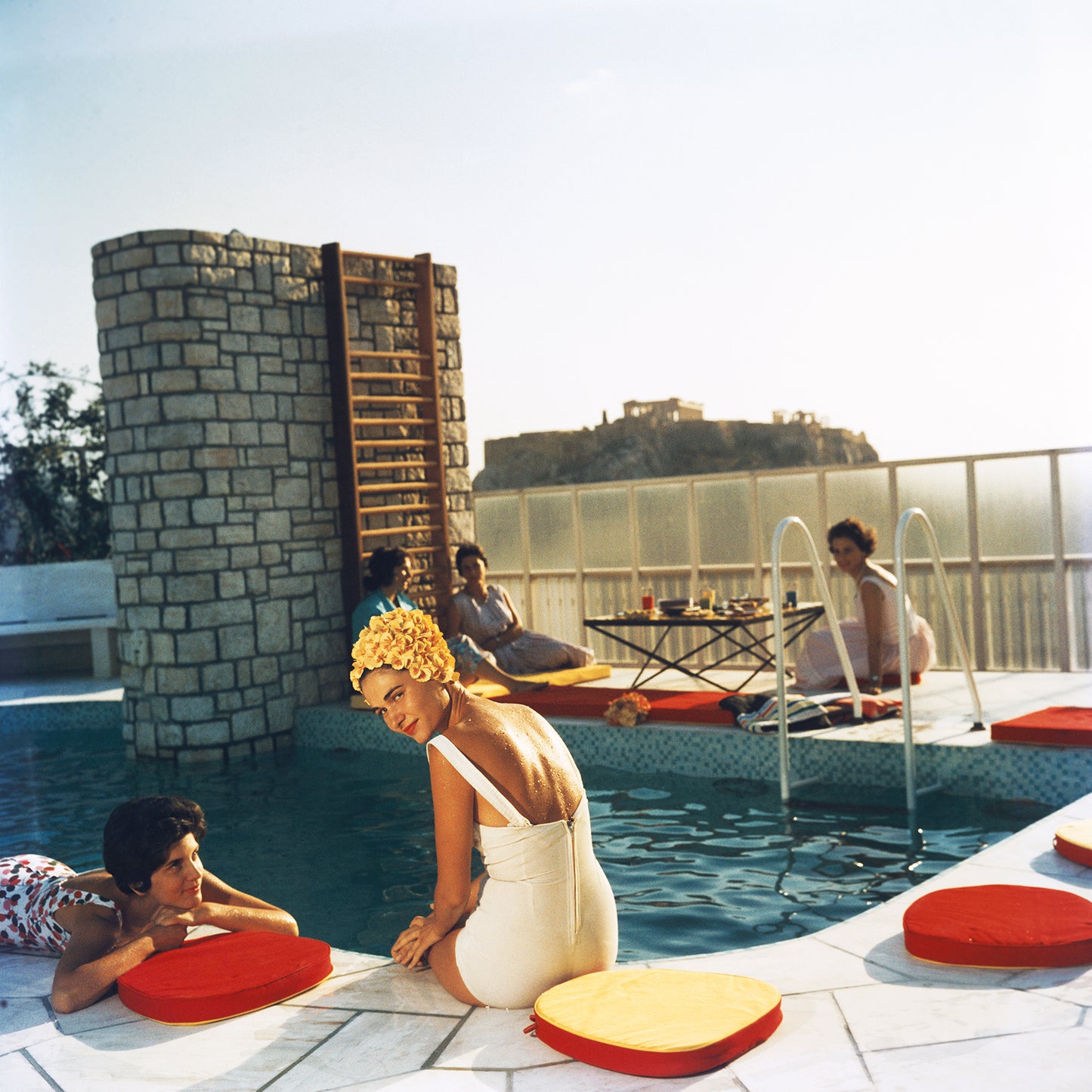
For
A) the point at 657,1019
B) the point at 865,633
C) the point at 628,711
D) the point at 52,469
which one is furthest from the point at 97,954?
the point at 52,469

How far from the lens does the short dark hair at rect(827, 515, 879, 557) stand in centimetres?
646

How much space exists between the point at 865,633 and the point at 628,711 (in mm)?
1544

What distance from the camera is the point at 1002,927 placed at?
107 inches

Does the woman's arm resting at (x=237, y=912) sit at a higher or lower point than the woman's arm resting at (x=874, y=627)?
lower

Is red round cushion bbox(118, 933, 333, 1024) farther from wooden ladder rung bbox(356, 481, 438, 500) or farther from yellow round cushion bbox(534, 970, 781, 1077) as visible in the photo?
wooden ladder rung bbox(356, 481, 438, 500)

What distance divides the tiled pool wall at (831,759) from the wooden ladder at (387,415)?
1.50 meters

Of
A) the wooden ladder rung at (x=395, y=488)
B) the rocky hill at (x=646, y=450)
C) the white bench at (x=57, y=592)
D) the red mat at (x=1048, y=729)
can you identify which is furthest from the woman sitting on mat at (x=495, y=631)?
the rocky hill at (x=646, y=450)

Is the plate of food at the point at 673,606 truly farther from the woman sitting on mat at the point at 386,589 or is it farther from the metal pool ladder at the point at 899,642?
the metal pool ladder at the point at 899,642

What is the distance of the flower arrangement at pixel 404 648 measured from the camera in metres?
2.53

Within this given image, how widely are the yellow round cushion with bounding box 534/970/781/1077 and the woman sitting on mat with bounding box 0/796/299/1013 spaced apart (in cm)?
98

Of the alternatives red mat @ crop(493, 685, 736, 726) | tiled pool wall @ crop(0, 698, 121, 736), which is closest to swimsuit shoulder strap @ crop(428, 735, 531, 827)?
red mat @ crop(493, 685, 736, 726)

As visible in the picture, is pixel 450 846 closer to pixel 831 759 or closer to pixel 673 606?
pixel 831 759

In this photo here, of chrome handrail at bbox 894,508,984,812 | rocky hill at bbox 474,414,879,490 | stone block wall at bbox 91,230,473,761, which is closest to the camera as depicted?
chrome handrail at bbox 894,508,984,812

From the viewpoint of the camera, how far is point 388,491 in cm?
812
